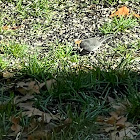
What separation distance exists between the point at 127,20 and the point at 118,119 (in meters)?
1.89

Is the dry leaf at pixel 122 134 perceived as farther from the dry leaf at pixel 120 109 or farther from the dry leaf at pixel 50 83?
the dry leaf at pixel 50 83

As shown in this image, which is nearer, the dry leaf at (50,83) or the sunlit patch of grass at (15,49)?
the dry leaf at (50,83)

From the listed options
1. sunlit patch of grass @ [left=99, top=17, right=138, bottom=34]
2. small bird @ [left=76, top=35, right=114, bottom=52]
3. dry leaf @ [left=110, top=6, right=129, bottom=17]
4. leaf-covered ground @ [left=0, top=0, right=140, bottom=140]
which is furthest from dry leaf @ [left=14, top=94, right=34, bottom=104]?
dry leaf @ [left=110, top=6, right=129, bottom=17]

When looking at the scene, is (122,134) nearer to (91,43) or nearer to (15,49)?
(91,43)

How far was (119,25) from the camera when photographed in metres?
5.04

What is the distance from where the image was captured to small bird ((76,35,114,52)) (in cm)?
478

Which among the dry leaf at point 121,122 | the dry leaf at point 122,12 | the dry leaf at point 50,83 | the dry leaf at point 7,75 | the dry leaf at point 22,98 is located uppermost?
the dry leaf at point 122,12

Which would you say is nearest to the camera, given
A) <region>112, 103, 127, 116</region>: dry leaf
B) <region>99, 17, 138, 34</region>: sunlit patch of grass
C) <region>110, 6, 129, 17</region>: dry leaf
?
<region>112, 103, 127, 116</region>: dry leaf

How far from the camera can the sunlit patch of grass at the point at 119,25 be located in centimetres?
503

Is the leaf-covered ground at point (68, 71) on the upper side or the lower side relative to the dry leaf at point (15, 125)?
Answer: upper

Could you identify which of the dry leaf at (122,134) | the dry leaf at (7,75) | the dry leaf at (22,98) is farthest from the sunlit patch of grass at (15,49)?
the dry leaf at (122,134)

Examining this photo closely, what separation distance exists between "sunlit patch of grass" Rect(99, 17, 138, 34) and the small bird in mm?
153

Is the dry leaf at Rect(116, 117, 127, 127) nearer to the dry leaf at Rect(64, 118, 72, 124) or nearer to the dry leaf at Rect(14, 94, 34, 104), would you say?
the dry leaf at Rect(64, 118, 72, 124)

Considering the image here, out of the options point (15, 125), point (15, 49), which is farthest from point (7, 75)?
point (15, 125)
